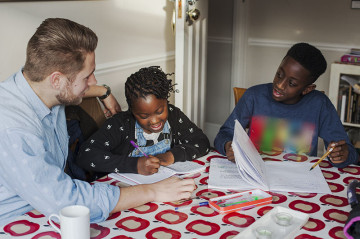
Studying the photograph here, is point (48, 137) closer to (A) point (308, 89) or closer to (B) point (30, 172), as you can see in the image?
(B) point (30, 172)

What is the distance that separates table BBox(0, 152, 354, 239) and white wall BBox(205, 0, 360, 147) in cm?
245

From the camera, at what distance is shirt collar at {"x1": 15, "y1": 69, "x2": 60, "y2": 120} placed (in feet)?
4.38

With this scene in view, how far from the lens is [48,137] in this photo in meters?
1.39

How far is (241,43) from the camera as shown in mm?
Answer: 3941

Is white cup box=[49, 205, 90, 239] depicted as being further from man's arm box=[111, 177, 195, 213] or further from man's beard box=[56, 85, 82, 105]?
man's beard box=[56, 85, 82, 105]

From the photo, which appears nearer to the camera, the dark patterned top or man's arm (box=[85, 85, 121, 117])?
the dark patterned top

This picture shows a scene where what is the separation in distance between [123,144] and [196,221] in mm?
648

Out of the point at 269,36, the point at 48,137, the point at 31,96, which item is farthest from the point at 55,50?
the point at 269,36

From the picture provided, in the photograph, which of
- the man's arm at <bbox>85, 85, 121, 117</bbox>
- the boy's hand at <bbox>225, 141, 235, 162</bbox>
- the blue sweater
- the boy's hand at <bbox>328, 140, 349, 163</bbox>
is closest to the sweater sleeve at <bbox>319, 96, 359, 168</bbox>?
the blue sweater

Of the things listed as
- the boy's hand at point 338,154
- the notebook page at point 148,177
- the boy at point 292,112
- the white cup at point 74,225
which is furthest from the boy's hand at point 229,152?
the white cup at point 74,225

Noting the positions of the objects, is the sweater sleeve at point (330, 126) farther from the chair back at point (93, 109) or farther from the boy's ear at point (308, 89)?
the chair back at point (93, 109)

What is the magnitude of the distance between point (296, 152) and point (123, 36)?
1395 millimetres

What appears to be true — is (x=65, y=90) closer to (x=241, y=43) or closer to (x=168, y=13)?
(x=168, y=13)

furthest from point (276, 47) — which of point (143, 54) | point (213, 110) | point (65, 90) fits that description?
point (65, 90)
